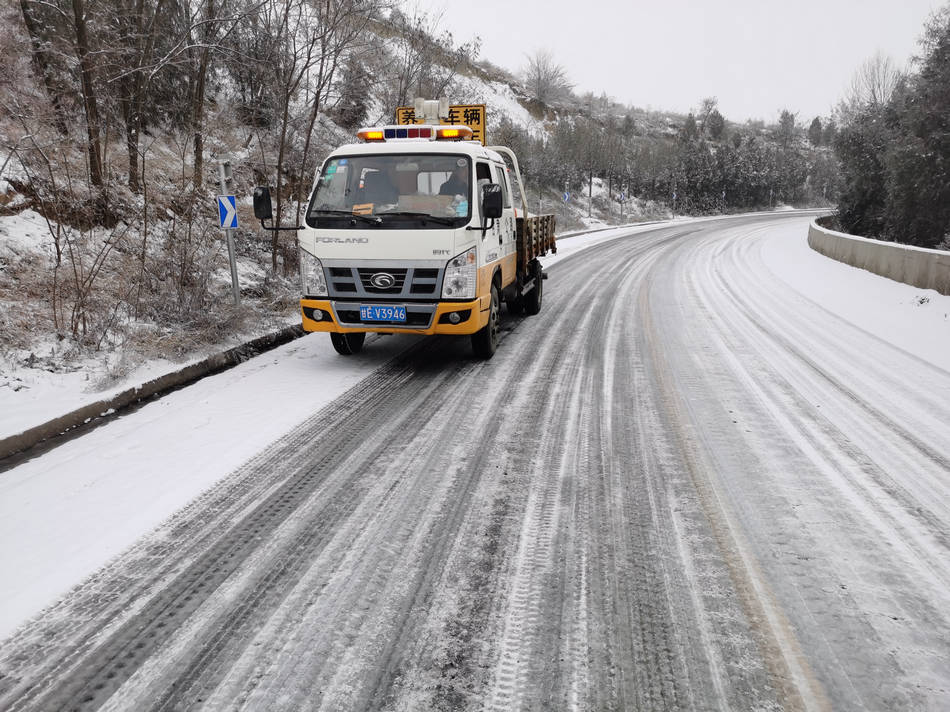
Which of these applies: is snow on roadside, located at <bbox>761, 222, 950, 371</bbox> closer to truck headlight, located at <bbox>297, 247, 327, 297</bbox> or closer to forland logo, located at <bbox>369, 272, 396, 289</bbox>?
forland logo, located at <bbox>369, 272, 396, 289</bbox>

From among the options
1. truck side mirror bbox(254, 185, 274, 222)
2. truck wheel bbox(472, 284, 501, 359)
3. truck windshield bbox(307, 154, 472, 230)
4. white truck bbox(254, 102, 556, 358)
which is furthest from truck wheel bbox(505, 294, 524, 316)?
truck side mirror bbox(254, 185, 274, 222)

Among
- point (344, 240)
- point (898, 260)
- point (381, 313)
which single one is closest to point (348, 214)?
point (344, 240)

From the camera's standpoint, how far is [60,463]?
4430mm

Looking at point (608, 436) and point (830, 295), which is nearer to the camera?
point (608, 436)

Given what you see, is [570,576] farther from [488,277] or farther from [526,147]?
[526,147]

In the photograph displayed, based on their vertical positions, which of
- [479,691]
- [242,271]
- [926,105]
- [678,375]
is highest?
[926,105]

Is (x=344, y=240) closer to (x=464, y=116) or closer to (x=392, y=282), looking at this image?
(x=392, y=282)

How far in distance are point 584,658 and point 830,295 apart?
485 inches

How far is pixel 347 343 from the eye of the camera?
7371mm

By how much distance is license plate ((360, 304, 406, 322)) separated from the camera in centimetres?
630

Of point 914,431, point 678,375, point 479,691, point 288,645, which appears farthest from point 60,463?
point 914,431

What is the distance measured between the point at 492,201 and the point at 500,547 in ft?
13.4

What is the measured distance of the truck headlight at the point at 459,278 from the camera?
6312 millimetres

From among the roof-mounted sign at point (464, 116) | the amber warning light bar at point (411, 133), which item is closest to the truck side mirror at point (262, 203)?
the amber warning light bar at point (411, 133)
